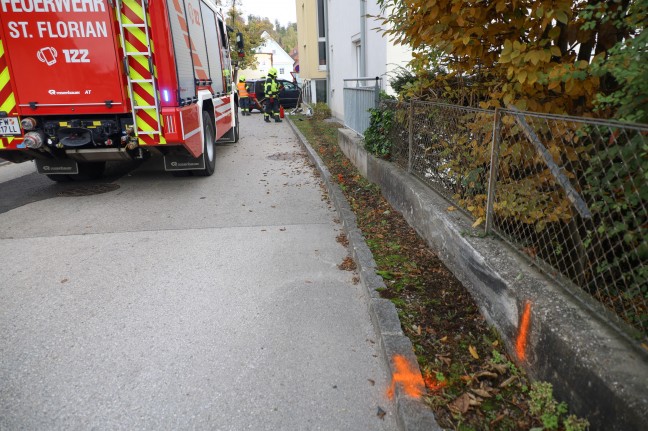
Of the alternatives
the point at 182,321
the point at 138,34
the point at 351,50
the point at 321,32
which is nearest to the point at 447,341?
the point at 182,321

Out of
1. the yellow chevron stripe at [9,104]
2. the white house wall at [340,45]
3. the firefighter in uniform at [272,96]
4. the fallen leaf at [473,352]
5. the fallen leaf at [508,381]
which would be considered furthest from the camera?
the firefighter in uniform at [272,96]

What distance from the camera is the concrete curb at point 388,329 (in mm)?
2281

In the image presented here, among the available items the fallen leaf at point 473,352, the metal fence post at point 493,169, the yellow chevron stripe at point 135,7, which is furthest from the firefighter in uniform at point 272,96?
the fallen leaf at point 473,352

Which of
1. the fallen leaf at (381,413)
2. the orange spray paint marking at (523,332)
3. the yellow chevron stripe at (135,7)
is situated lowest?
the fallen leaf at (381,413)

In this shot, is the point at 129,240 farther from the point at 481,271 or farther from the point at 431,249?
the point at 481,271

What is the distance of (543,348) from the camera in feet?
7.64

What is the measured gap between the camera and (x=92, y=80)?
20.3 feet

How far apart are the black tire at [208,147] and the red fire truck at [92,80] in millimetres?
1373

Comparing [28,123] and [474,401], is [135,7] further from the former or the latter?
[474,401]

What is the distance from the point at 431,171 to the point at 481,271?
A: 1900 millimetres

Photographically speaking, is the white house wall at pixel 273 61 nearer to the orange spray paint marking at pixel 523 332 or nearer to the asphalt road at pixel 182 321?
the asphalt road at pixel 182 321

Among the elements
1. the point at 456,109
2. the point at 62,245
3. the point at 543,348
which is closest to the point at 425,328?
the point at 543,348

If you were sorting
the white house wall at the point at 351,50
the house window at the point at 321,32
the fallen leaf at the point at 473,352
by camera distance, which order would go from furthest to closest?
the house window at the point at 321,32 → the white house wall at the point at 351,50 → the fallen leaf at the point at 473,352

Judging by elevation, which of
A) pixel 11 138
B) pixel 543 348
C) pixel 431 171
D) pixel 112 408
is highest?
pixel 11 138
